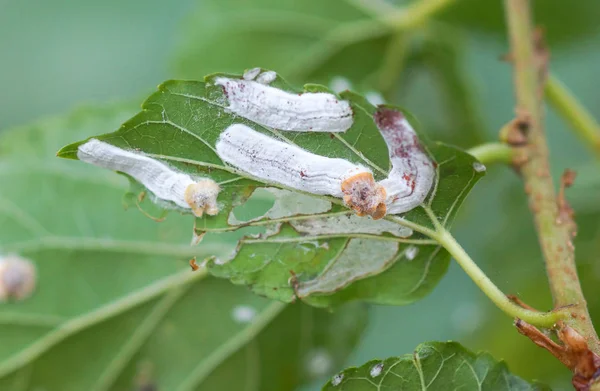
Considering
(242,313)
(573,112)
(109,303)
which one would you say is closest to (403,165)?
(242,313)

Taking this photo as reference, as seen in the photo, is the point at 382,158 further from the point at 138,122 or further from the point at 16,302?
the point at 16,302

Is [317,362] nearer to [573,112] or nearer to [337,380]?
[337,380]

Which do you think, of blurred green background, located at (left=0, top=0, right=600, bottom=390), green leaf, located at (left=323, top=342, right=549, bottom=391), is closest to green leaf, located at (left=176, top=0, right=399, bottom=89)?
blurred green background, located at (left=0, top=0, right=600, bottom=390)

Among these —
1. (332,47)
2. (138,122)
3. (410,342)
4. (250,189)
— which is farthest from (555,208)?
(410,342)

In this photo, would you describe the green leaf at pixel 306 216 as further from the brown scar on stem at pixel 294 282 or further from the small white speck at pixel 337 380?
the small white speck at pixel 337 380

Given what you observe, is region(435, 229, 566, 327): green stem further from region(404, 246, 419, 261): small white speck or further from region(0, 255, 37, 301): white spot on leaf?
region(0, 255, 37, 301): white spot on leaf
